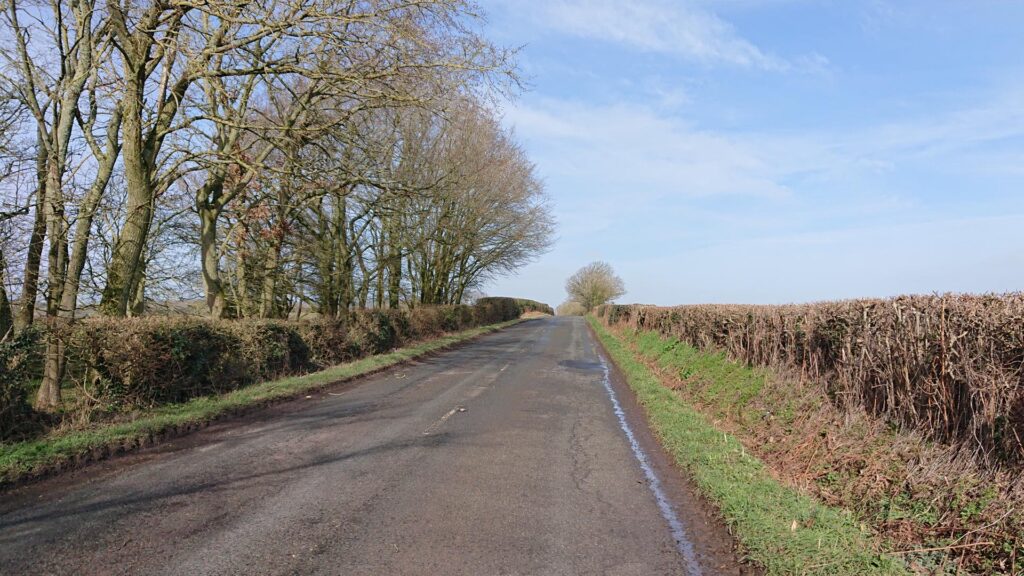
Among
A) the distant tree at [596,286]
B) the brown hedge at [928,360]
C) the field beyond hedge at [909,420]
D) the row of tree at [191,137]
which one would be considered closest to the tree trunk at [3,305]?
the row of tree at [191,137]

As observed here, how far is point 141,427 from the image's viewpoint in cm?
785

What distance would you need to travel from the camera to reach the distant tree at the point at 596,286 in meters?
89.2

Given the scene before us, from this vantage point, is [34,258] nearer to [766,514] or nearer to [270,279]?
[270,279]

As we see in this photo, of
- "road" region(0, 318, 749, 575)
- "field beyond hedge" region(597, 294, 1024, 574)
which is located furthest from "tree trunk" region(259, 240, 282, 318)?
"field beyond hedge" region(597, 294, 1024, 574)

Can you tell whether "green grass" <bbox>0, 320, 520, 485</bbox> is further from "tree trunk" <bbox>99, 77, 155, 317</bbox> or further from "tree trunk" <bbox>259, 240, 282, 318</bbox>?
"tree trunk" <bbox>259, 240, 282, 318</bbox>

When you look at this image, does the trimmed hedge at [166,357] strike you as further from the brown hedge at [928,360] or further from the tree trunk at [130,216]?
the brown hedge at [928,360]

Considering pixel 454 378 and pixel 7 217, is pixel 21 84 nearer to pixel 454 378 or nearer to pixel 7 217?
pixel 7 217

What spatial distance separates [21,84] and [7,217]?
2.87 m

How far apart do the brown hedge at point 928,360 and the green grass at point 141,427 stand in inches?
351

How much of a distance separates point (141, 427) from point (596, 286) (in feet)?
279

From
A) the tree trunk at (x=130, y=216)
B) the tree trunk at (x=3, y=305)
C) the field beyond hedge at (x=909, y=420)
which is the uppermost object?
the tree trunk at (x=130, y=216)

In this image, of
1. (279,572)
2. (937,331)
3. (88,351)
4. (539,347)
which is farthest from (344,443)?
(539,347)

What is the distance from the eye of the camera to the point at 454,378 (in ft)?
48.1

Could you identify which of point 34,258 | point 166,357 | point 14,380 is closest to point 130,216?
point 34,258
